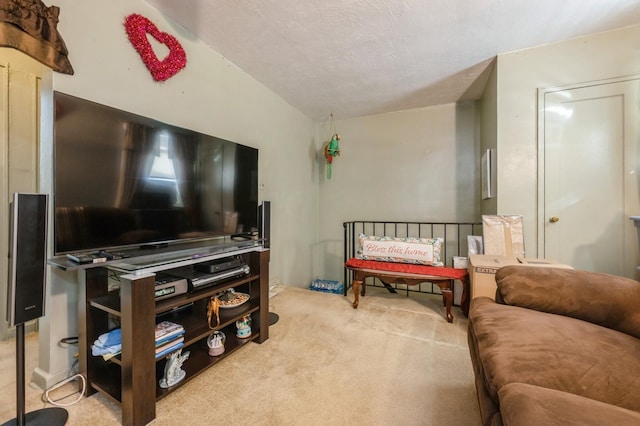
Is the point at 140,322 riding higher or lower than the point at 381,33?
lower

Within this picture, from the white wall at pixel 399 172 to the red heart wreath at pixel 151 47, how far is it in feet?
7.45

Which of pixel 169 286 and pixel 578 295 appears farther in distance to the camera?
pixel 169 286

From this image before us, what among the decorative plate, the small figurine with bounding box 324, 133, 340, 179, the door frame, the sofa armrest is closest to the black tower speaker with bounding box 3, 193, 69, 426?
the decorative plate

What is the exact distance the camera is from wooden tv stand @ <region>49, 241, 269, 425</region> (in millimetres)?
1078

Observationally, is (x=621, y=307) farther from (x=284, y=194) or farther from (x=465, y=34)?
(x=284, y=194)

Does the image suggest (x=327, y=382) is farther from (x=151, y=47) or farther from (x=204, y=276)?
(x=151, y=47)

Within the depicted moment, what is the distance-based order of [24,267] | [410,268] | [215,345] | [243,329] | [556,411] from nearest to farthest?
[556,411], [24,267], [215,345], [243,329], [410,268]

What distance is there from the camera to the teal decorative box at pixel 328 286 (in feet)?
10.8

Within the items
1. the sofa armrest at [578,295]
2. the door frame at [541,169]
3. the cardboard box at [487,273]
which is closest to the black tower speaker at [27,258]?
the sofa armrest at [578,295]

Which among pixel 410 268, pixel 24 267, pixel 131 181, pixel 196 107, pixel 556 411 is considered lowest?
pixel 410 268

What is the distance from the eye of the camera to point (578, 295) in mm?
1062

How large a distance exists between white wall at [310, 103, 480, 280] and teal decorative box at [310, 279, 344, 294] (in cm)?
31

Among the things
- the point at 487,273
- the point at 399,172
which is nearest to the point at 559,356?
the point at 487,273

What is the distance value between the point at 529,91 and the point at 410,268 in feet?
5.80
